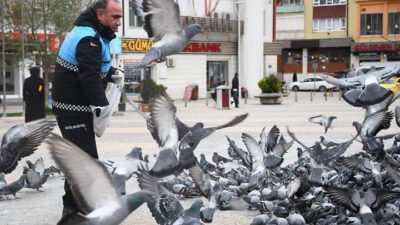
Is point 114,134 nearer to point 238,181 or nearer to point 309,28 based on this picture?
point 238,181

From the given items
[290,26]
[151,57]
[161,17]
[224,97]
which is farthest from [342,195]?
[290,26]

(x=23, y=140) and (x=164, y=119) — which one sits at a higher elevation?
(x=164, y=119)

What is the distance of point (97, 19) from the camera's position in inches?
185

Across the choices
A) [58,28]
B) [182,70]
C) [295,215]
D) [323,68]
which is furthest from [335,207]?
[323,68]

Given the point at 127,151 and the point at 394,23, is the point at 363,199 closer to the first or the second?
the point at 127,151

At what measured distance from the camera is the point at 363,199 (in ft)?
15.0

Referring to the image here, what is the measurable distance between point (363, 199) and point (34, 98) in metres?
13.4

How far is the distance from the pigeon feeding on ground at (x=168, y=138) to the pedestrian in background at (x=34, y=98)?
11.7m

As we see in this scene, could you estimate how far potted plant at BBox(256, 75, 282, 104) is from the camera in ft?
95.0

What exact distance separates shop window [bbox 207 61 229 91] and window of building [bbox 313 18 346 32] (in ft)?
74.3

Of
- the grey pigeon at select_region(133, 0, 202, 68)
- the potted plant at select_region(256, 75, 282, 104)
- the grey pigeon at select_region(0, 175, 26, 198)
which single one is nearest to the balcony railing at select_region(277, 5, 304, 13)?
the potted plant at select_region(256, 75, 282, 104)

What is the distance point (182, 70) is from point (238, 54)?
14.5 ft

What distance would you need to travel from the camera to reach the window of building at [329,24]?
192 feet

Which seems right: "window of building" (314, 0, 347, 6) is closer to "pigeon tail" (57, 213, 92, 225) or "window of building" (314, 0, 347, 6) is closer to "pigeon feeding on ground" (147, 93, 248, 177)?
"pigeon feeding on ground" (147, 93, 248, 177)
